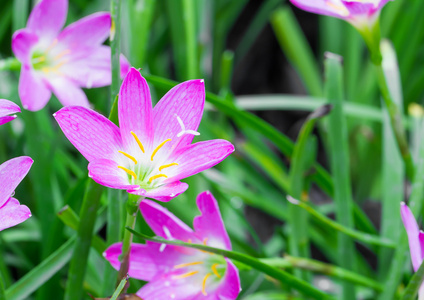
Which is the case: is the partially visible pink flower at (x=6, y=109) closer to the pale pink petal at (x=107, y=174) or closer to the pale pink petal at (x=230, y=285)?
the pale pink petal at (x=107, y=174)

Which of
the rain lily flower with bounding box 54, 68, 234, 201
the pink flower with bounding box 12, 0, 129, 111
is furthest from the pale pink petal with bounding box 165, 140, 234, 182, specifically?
the pink flower with bounding box 12, 0, 129, 111

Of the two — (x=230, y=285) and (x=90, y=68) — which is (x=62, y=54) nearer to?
(x=90, y=68)

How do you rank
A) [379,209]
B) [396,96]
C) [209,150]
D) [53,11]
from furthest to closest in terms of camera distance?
[379,209], [396,96], [53,11], [209,150]

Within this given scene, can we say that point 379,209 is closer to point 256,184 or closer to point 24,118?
point 256,184

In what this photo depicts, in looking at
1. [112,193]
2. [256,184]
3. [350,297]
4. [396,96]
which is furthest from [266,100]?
[112,193]

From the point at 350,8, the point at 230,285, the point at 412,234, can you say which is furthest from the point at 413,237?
the point at 350,8
